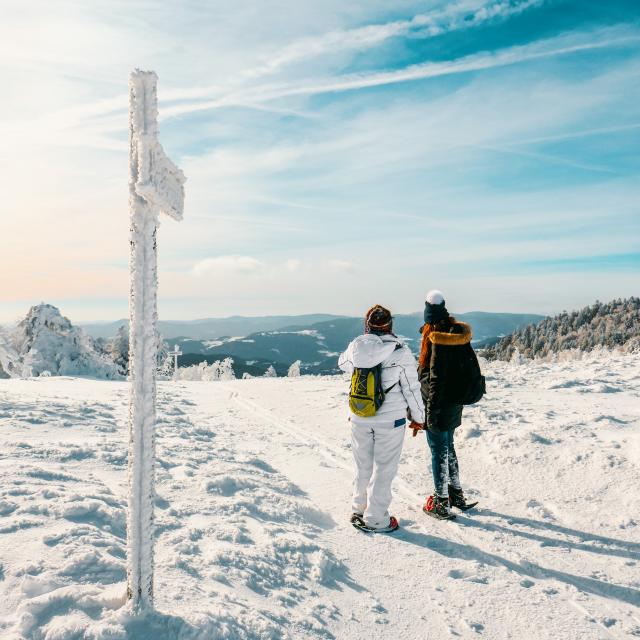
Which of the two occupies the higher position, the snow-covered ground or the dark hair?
the dark hair

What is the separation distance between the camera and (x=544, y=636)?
11.0ft

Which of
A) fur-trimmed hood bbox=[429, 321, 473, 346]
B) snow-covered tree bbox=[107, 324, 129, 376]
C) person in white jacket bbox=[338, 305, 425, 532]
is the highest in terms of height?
fur-trimmed hood bbox=[429, 321, 473, 346]

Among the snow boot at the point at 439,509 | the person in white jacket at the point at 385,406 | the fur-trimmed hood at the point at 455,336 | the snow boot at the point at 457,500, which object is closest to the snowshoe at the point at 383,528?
the person in white jacket at the point at 385,406

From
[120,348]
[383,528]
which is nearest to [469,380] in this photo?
[383,528]

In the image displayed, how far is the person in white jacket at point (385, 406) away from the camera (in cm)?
479

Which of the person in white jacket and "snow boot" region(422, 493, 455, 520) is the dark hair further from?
"snow boot" region(422, 493, 455, 520)

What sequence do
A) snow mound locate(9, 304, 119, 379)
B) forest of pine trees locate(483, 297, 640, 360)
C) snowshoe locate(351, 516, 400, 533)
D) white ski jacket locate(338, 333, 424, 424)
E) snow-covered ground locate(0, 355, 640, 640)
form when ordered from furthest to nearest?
forest of pine trees locate(483, 297, 640, 360) < snow mound locate(9, 304, 119, 379) < snowshoe locate(351, 516, 400, 533) < white ski jacket locate(338, 333, 424, 424) < snow-covered ground locate(0, 355, 640, 640)

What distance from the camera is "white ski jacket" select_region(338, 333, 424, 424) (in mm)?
4777

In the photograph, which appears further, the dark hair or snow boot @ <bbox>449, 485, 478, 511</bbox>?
snow boot @ <bbox>449, 485, 478, 511</bbox>

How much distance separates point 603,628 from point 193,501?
12.3ft

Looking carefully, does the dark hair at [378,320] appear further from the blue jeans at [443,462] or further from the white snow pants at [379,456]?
the blue jeans at [443,462]

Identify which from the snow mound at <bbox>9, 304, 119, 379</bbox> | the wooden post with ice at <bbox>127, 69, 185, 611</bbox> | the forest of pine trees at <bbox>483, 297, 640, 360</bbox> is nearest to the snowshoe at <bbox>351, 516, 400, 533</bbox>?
the wooden post with ice at <bbox>127, 69, 185, 611</bbox>

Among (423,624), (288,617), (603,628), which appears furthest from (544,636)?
(288,617)

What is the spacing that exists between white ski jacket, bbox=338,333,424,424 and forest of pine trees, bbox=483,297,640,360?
61.7m
